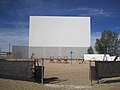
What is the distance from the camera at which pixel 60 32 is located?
74000 mm

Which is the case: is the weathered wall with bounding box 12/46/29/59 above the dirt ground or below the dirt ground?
above

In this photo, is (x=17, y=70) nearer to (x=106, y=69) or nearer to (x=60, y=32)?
(x=106, y=69)

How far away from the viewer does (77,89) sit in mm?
12086

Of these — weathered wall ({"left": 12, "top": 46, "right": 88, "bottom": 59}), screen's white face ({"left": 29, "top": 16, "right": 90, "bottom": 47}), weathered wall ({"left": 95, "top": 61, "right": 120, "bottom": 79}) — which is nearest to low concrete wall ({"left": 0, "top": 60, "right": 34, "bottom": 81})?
weathered wall ({"left": 95, "top": 61, "right": 120, "bottom": 79})

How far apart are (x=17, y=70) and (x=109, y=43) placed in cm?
6523

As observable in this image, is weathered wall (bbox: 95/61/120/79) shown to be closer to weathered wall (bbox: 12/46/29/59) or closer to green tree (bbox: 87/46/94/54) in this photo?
green tree (bbox: 87/46/94/54)

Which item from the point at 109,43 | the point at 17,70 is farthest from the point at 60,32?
the point at 17,70

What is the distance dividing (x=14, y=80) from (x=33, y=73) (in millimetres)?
1296

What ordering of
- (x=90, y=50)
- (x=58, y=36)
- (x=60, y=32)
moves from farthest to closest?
(x=60, y=32) → (x=58, y=36) → (x=90, y=50)

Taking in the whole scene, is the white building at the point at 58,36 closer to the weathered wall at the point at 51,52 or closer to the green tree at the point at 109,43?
the weathered wall at the point at 51,52

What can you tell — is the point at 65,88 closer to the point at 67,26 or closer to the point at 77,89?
the point at 77,89

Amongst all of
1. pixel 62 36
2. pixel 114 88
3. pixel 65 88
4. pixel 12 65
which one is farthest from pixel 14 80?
pixel 62 36

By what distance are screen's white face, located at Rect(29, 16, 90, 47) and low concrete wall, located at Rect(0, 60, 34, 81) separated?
59.1m

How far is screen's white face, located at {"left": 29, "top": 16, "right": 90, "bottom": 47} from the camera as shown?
7344 centimetres
